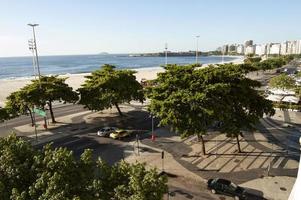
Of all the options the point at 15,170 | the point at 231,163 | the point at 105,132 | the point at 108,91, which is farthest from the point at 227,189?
the point at 108,91

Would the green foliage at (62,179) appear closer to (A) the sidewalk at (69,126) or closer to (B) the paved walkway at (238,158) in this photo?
(B) the paved walkway at (238,158)

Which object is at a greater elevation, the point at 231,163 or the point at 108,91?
the point at 108,91

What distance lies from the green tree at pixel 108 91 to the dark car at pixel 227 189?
2249 centimetres

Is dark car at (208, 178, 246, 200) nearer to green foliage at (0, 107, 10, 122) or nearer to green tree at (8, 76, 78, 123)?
green tree at (8, 76, 78, 123)

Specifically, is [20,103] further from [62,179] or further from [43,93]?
[62,179]

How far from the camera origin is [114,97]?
43.2 meters

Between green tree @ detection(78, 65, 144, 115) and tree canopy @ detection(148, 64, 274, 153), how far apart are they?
12.9 m

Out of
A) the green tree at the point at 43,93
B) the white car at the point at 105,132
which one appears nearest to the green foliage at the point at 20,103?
the green tree at the point at 43,93

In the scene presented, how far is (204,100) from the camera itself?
27609 mm

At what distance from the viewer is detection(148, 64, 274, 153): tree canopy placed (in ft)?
92.1

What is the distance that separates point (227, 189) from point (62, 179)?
15.4 meters

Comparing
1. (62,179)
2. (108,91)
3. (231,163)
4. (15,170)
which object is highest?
(15,170)

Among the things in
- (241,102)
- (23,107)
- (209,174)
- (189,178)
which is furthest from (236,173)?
(23,107)

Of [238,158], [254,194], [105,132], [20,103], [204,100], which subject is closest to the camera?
[254,194]
